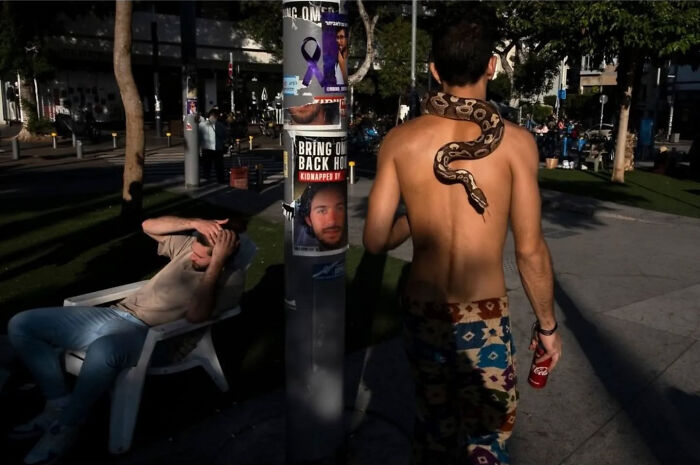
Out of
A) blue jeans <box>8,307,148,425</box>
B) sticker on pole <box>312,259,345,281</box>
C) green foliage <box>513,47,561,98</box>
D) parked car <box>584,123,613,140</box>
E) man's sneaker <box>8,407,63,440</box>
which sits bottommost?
man's sneaker <box>8,407,63,440</box>

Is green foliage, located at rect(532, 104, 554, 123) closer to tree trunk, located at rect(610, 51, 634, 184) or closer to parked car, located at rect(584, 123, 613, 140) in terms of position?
parked car, located at rect(584, 123, 613, 140)

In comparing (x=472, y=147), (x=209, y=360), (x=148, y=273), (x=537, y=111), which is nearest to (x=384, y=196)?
(x=472, y=147)

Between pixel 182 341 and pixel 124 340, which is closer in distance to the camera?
pixel 124 340

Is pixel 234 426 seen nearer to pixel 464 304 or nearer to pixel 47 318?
pixel 47 318

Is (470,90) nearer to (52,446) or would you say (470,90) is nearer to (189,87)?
(52,446)

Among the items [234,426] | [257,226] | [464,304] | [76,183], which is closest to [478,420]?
[464,304]

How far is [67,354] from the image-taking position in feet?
12.2

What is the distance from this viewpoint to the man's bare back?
2.27m

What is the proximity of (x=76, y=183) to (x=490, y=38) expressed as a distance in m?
14.8

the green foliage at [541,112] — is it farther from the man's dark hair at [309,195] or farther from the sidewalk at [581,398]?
the man's dark hair at [309,195]

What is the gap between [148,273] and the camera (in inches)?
283

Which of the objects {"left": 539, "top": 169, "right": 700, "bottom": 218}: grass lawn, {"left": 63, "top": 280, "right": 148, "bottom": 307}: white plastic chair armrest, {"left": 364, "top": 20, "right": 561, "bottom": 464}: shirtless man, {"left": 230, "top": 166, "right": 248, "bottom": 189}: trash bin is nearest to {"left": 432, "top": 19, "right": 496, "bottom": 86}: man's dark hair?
{"left": 364, "top": 20, "right": 561, "bottom": 464}: shirtless man

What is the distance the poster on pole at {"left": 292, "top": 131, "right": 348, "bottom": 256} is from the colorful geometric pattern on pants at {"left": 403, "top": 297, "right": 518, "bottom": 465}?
28.4 inches

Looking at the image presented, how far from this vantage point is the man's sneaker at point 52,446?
3.28 m
